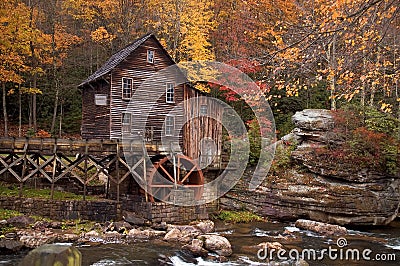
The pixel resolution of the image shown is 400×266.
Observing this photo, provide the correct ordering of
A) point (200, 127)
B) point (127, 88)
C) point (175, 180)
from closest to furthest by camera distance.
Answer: point (175, 180)
point (200, 127)
point (127, 88)

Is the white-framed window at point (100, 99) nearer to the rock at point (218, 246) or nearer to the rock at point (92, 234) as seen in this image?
the rock at point (92, 234)

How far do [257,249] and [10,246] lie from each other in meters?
7.07

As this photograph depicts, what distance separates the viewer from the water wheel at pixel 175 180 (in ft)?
52.5

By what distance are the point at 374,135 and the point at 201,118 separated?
843 cm

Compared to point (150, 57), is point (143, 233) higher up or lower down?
lower down

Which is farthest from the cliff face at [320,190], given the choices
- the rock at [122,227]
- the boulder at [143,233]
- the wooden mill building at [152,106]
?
the rock at [122,227]

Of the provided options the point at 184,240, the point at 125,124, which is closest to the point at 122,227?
the point at 184,240

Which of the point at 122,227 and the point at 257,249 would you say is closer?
the point at 257,249

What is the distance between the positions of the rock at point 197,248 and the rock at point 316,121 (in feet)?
31.6

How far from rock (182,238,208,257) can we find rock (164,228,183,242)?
1.24m

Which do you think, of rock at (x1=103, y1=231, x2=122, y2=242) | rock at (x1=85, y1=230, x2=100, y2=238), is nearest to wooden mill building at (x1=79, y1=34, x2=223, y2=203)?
rock at (x1=103, y1=231, x2=122, y2=242)

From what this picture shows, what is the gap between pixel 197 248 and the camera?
35.0ft

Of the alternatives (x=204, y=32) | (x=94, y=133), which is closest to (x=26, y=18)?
(x=94, y=133)

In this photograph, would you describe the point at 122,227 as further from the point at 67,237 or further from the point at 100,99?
the point at 100,99
